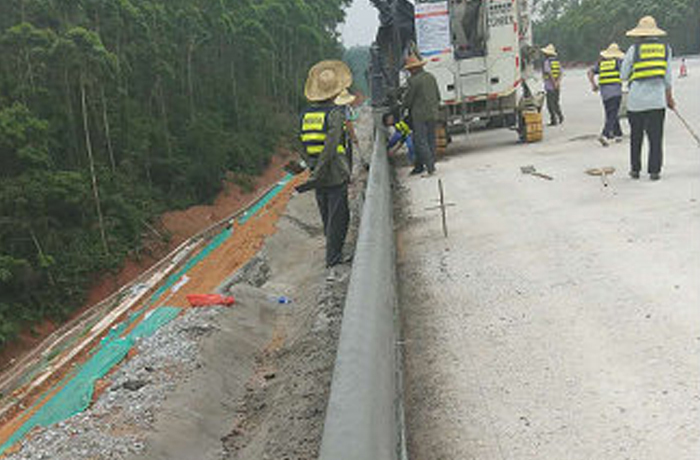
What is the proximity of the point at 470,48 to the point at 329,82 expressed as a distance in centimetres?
694

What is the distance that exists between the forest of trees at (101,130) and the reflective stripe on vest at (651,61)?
40.7ft

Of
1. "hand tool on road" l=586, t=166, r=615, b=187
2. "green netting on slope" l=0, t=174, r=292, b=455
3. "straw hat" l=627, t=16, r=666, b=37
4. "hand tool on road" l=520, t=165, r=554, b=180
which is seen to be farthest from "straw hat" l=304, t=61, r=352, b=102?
"hand tool on road" l=520, t=165, r=554, b=180

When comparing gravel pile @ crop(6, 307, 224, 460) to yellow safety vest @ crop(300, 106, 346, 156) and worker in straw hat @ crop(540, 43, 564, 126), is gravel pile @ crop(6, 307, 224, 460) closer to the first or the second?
yellow safety vest @ crop(300, 106, 346, 156)

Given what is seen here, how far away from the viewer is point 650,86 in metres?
8.60

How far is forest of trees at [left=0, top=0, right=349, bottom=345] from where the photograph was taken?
1666cm

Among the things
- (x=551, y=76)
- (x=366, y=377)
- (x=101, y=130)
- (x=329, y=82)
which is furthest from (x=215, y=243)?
(x=366, y=377)

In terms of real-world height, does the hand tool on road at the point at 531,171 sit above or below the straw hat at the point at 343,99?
below

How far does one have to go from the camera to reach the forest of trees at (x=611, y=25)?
181ft

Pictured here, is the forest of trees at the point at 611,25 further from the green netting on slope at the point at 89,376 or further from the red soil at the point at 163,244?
the green netting on slope at the point at 89,376

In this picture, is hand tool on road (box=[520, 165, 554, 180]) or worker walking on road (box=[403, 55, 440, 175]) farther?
worker walking on road (box=[403, 55, 440, 175])

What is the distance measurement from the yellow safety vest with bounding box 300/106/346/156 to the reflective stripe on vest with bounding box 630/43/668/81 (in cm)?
386

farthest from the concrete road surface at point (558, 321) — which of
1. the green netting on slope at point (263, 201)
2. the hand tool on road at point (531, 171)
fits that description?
the green netting on slope at point (263, 201)

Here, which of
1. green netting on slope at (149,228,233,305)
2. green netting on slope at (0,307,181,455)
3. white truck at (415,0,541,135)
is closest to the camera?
green netting on slope at (0,307,181,455)

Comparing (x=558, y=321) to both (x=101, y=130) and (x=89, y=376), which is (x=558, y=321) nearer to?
(x=89, y=376)
